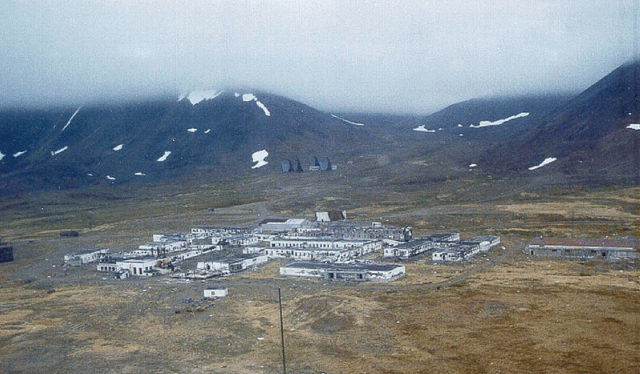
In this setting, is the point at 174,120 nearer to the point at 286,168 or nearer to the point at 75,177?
the point at 75,177

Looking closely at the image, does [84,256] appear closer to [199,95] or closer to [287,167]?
[287,167]

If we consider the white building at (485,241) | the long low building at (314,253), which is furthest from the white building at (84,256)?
the white building at (485,241)

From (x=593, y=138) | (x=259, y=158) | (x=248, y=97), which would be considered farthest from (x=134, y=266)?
(x=248, y=97)

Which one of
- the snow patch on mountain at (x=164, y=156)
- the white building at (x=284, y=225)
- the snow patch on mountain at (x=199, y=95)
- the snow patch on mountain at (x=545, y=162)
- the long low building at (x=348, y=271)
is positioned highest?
the snow patch on mountain at (x=199, y=95)

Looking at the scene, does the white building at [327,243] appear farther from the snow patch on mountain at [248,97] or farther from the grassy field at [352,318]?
the snow patch on mountain at [248,97]

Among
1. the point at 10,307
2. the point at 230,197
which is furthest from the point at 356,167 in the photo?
the point at 10,307

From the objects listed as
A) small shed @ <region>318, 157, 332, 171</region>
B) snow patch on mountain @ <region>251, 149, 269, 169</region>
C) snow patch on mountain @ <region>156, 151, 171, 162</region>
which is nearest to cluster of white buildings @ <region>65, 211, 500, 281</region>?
small shed @ <region>318, 157, 332, 171</region>
